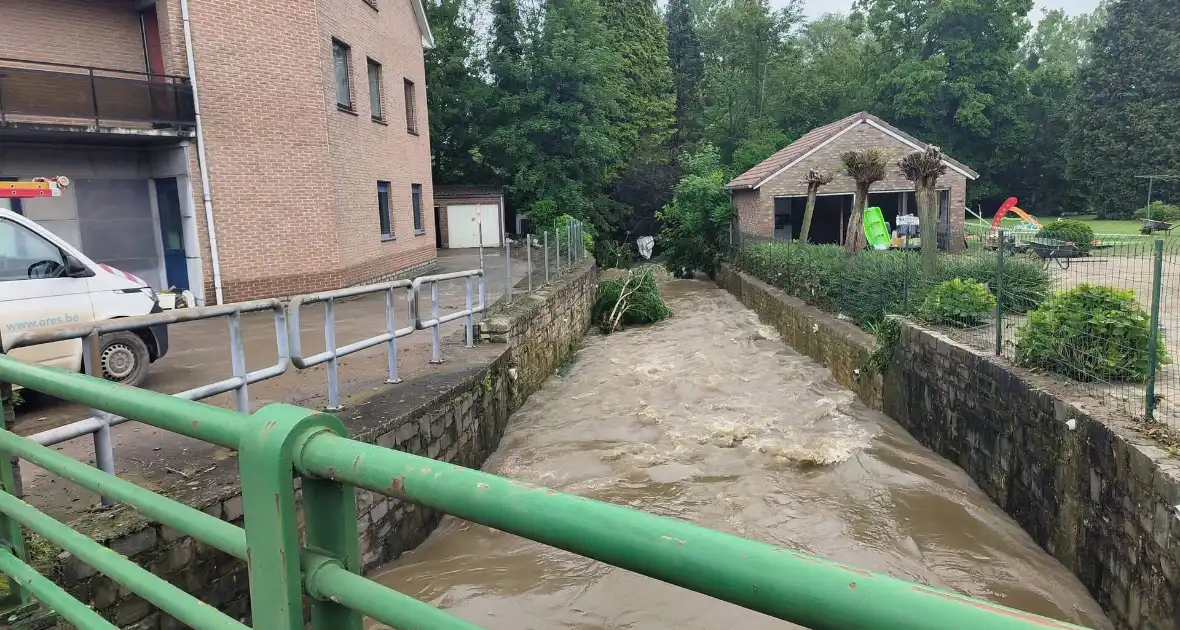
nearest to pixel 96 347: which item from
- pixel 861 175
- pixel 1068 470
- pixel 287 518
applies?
pixel 287 518

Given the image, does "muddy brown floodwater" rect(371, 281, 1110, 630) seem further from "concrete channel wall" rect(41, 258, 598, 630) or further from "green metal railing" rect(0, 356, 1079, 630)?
"green metal railing" rect(0, 356, 1079, 630)

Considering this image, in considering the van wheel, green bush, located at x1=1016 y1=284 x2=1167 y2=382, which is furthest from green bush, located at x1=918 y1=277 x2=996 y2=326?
the van wheel

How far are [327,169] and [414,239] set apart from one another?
567 cm

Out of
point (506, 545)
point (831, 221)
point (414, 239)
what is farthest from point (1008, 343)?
point (831, 221)

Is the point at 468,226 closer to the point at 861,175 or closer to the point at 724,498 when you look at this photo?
the point at 861,175

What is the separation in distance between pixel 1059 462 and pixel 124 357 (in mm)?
8152

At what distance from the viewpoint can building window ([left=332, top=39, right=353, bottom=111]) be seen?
50.0 feet

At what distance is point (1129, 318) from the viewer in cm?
597

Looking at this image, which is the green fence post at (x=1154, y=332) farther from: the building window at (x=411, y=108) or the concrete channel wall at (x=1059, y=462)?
the building window at (x=411, y=108)

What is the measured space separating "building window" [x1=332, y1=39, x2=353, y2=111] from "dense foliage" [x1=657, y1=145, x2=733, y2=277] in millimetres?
15105

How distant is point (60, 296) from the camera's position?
21.6 ft

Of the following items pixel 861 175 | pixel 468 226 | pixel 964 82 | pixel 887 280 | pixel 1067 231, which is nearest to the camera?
pixel 887 280

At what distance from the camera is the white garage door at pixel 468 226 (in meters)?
28.5

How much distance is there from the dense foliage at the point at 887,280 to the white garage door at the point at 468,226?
1546cm
